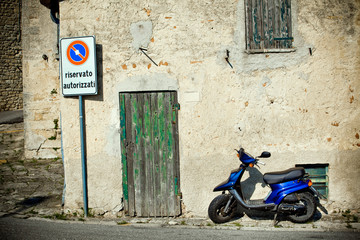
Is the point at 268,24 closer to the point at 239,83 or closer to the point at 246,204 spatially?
the point at 239,83

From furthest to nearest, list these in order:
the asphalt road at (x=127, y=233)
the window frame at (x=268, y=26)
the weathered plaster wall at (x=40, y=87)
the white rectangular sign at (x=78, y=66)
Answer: the weathered plaster wall at (x=40, y=87)
the window frame at (x=268, y=26)
the white rectangular sign at (x=78, y=66)
the asphalt road at (x=127, y=233)

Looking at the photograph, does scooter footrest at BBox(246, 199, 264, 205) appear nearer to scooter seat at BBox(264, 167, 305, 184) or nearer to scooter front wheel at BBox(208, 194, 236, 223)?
scooter front wheel at BBox(208, 194, 236, 223)

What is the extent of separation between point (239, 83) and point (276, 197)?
211 centimetres

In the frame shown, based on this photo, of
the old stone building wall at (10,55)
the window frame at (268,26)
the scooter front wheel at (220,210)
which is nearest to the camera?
the scooter front wheel at (220,210)

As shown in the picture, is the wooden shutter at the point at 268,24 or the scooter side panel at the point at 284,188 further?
the wooden shutter at the point at 268,24

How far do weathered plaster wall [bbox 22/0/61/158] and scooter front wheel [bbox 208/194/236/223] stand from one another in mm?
7060

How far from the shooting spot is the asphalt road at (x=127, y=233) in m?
4.34

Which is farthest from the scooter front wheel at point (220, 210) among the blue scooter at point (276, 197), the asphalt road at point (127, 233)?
the asphalt road at point (127, 233)

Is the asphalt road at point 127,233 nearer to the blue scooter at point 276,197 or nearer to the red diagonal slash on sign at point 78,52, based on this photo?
the blue scooter at point 276,197

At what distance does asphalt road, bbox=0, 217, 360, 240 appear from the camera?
Result: 14.2 feet

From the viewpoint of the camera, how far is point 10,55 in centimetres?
1602

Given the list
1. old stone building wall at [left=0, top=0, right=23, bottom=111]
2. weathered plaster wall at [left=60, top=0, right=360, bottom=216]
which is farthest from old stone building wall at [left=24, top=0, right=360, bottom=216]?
old stone building wall at [left=0, top=0, right=23, bottom=111]

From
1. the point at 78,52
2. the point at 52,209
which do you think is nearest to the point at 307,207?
the point at 52,209

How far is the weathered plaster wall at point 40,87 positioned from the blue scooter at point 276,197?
7177 millimetres
